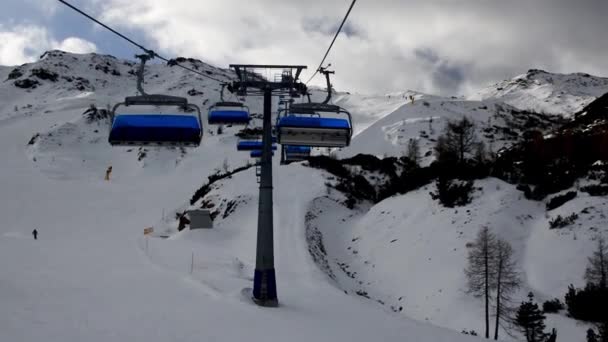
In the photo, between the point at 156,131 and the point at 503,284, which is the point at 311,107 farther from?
the point at 503,284

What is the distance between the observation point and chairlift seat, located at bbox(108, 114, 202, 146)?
10156 millimetres

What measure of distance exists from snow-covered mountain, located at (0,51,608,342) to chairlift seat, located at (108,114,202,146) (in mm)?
3931

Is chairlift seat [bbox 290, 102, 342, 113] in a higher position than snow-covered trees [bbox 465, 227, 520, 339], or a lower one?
higher

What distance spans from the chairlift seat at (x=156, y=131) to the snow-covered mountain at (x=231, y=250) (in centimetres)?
393

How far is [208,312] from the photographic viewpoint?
11.2 meters

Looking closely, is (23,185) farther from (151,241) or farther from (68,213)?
(151,241)

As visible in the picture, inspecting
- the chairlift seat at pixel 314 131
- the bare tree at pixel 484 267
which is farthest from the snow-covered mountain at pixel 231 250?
the chairlift seat at pixel 314 131

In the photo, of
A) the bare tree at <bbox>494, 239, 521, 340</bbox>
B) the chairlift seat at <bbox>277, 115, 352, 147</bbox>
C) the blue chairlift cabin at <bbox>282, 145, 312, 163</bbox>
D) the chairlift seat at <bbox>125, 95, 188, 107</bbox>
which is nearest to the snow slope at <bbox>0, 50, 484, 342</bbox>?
the chairlift seat at <bbox>277, 115, 352, 147</bbox>

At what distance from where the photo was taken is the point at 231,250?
2850cm

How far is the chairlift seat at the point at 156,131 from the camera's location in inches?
400

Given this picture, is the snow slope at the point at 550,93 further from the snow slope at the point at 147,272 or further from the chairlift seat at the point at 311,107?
the chairlift seat at the point at 311,107

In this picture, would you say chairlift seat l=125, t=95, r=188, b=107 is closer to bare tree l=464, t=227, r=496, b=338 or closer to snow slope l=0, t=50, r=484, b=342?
snow slope l=0, t=50, r=484, b=342

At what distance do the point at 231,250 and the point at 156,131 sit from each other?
1929 centimetres

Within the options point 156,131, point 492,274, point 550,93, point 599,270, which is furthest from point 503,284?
point 550,93
